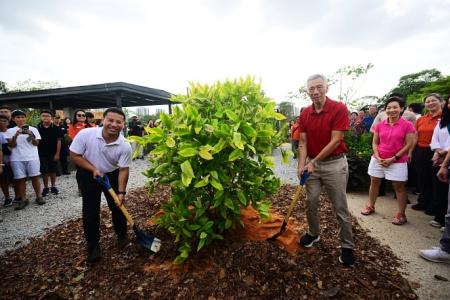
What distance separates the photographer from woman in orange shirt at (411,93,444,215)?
4.02 metres

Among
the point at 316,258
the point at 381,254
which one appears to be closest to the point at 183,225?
the point at 316,258

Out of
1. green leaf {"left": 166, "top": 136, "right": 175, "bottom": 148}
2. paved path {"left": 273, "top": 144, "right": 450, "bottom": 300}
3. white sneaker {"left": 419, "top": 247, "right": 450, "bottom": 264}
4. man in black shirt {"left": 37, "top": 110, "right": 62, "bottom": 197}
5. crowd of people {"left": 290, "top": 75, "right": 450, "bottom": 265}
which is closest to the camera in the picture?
green leaf {"left": 166, "top": 136, "right": 175, "bottom": 148}

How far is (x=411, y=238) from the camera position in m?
3.33

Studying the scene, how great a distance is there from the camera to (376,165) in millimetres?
4004

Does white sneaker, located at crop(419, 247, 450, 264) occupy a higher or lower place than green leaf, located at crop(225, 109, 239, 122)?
lower

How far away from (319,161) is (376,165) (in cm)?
191

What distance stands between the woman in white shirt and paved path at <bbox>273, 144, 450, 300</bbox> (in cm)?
20

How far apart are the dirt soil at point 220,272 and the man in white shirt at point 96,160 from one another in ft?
1.22

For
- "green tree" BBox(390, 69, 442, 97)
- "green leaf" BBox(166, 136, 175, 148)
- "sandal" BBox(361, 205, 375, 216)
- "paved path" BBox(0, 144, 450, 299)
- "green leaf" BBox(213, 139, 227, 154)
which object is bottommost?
"paved path" BBox(0, 144, 450, 299)

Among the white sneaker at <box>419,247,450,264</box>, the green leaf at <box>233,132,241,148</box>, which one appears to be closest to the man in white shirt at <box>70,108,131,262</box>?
the green leaf at <box>233,132,241,148</box>

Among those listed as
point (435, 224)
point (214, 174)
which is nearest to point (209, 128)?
point (214, 174)

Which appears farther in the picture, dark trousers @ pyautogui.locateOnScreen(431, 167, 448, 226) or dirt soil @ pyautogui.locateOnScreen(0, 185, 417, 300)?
dark trousers @ pyautogui.locateOnScreen(431, 167, 448, 226)

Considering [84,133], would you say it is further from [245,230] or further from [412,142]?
[412,142]

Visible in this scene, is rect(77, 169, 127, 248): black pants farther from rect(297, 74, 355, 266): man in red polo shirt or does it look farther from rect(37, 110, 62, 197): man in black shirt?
rect(37, 110, 62, 197): man in black shirt
